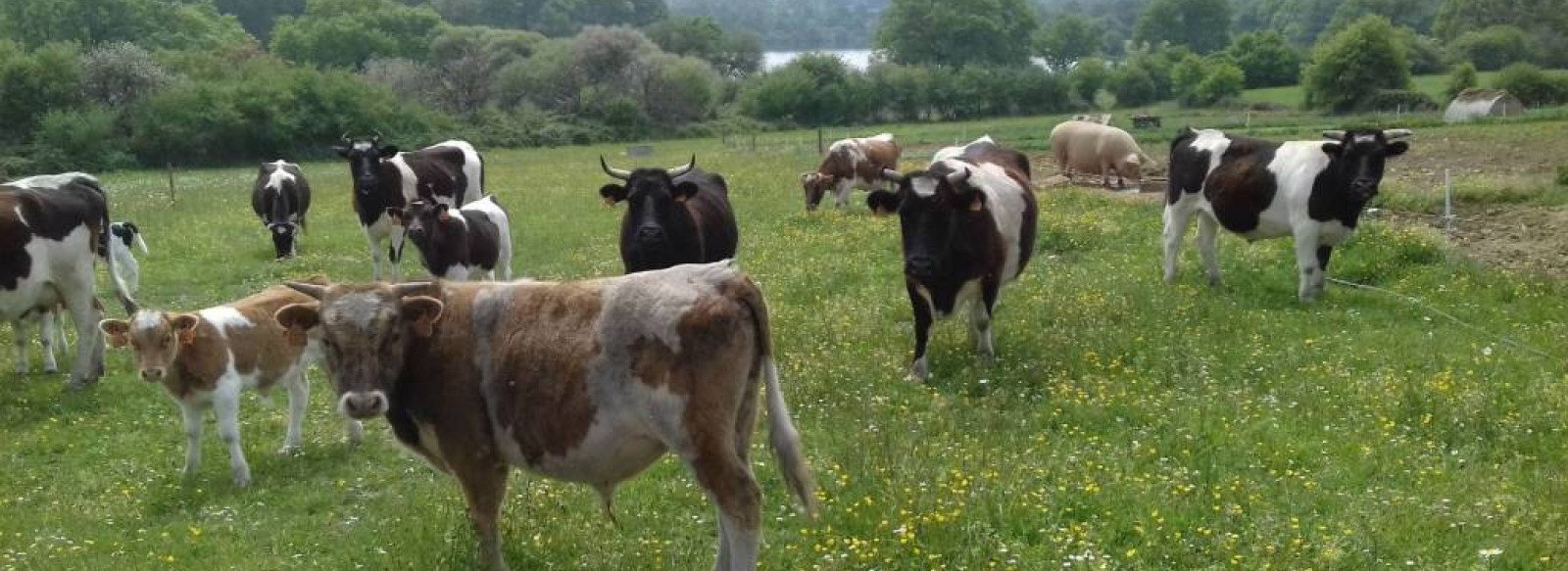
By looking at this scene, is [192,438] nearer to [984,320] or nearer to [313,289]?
[313,289]

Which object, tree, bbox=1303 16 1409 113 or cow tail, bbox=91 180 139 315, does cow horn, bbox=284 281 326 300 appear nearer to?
cow tail, bbox=91 180 139 315

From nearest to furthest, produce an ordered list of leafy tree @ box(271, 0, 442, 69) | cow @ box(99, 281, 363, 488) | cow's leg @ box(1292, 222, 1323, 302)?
1. cow @ box(99, 281, 363, 488)
2. cow's leg @ box(1292, 222, 1323, 302)
3. leafy tree @ box(271, 0, 442, 69)

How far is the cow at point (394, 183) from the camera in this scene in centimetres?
1889

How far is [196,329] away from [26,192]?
4642mm

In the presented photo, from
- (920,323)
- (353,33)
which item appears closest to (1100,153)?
(920,323)

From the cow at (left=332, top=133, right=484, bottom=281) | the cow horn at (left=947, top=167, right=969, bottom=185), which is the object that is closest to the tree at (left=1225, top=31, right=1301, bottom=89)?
the cow at (left=332, top=133, right=484, bottom=281)

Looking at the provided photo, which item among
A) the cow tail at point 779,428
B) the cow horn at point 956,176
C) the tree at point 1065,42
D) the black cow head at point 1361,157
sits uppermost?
the tree at point 1065,42

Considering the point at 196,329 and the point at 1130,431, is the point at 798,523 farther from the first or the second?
the point at 196,329

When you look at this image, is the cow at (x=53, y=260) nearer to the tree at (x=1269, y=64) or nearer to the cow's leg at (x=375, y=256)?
the cow's leg at (x=375, y=256)

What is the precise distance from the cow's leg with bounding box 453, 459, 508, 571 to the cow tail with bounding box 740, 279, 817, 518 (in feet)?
5.17

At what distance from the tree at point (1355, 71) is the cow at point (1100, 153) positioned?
4365cm

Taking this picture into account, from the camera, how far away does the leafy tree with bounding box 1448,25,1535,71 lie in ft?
308

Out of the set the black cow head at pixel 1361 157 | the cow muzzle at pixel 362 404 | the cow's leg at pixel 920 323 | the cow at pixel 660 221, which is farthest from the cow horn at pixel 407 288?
the black cow head at pixel 1361 157

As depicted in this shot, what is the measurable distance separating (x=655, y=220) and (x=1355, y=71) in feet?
227
